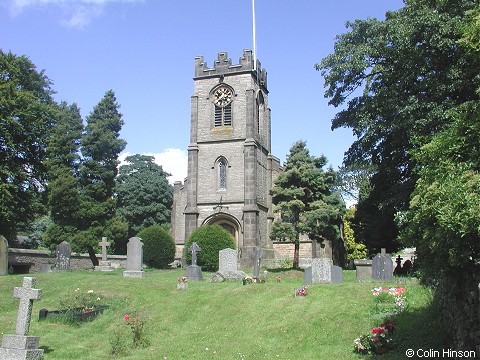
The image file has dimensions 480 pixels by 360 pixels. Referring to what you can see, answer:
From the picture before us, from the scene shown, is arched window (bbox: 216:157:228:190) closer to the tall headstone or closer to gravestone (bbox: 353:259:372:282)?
the tall headstone

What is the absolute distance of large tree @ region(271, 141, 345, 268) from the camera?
30266mm

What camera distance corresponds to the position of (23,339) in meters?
10.8

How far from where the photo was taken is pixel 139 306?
1636 centimetres

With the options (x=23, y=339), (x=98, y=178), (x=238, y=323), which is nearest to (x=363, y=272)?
(x=238, y=323)

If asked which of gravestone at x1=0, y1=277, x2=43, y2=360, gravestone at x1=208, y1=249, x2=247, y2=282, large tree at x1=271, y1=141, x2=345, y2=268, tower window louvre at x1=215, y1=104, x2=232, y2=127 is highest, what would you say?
tower window louvre at x1=215, y1=104, x2=232, y2=127

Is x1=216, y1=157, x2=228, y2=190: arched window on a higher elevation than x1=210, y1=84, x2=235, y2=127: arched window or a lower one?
lower

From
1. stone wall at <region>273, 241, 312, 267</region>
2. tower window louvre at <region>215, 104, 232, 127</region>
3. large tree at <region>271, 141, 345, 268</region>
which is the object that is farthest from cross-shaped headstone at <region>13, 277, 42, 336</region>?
tower window louvre at <region>215, 104, 232, 127</region>

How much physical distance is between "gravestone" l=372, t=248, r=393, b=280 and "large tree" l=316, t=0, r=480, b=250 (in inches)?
141

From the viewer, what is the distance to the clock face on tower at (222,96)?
39.8 meters

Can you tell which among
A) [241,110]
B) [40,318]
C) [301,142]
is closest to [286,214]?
[301,142]

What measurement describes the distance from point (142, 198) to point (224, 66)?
1637 centimetres

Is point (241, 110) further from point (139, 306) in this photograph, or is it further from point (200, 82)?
point (139, 306)

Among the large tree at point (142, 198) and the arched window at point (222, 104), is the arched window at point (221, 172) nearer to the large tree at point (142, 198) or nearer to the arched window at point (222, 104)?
the arched window at point (222, 104)

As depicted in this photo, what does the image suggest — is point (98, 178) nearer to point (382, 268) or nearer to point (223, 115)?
point (223, 115)
